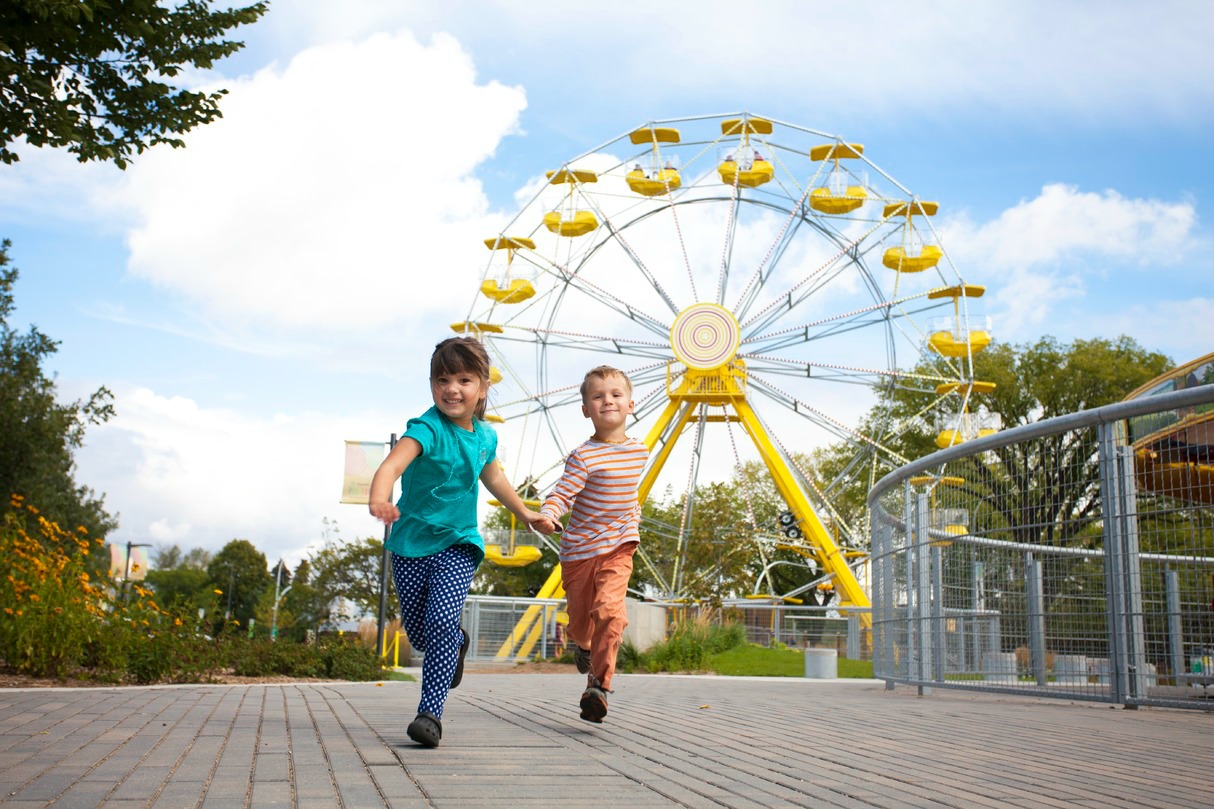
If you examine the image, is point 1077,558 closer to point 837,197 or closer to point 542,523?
point 542,523

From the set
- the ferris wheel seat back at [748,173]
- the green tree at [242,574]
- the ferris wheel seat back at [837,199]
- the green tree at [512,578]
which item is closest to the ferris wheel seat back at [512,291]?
the ferris wheel seat back at [748,173]

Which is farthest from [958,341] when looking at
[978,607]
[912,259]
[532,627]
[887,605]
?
[978,607]

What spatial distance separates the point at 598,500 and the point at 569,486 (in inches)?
6.8

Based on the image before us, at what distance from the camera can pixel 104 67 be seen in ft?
23.5

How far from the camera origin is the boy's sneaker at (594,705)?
16.8 ft

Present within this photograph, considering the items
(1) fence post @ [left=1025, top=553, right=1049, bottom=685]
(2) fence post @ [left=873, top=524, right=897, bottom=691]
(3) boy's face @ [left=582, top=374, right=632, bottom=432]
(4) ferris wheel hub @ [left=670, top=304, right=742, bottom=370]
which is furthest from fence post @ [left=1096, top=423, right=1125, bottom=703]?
(4) ferris wheel hub @ [left=670, top=304, right=742, bottom=370]

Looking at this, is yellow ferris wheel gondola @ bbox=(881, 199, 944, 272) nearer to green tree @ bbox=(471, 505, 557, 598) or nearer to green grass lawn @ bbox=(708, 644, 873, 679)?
green grass lawn @ bbox=(708, 644, 873, 679)

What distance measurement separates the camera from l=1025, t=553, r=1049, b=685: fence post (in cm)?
693

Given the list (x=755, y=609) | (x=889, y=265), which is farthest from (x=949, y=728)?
(x=889, y=265)

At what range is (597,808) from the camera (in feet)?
10.4

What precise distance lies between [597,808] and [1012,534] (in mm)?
4855

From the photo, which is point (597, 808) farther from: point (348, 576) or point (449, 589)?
point (348, 576)

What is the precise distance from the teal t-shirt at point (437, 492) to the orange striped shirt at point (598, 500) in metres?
0.72

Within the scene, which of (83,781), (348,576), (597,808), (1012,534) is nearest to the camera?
(597,808)
